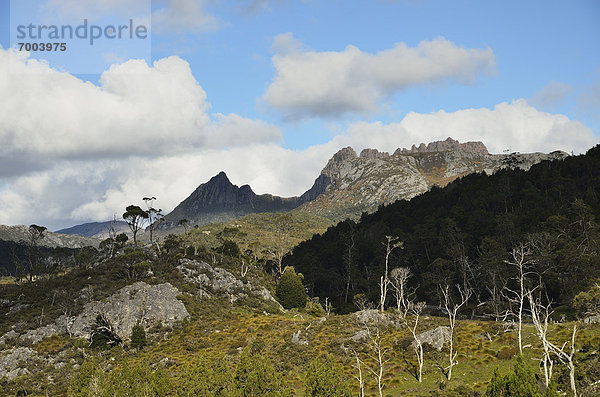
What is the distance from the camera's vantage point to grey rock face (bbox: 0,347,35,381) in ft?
140

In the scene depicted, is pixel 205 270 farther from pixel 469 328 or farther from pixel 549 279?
pixel 549 279

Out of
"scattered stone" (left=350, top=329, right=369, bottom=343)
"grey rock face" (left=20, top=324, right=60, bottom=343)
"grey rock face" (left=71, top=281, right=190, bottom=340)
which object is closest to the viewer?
"scattered stone" (left=350, top=329, right=369, bottom=343)

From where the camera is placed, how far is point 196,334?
56.7 m

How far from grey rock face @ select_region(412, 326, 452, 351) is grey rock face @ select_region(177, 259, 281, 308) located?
41.6 metres

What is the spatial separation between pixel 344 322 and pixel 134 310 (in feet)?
114

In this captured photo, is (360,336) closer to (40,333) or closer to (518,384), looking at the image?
(518,384)

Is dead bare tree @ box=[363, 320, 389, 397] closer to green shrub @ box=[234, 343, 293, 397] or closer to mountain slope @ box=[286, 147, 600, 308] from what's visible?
green shrub @ box=[234, 343, 293, 397]

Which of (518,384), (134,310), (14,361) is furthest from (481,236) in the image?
(14,361)

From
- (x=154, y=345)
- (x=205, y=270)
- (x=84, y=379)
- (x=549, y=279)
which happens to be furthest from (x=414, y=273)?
(x=84, y=379)

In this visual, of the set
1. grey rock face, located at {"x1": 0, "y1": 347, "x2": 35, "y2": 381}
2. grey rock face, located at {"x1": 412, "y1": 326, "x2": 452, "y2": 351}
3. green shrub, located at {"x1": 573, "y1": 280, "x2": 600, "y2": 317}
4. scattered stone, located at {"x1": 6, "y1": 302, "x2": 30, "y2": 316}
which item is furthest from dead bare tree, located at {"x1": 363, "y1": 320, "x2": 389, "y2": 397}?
scattered stone, located at {"x1": 6, "y1": 302, "x2": 30, "y2": 316}

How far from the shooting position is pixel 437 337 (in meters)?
45.0

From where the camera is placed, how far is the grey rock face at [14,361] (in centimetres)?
4262

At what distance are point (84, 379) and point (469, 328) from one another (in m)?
45.9

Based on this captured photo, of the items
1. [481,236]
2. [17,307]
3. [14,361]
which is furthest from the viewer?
[481,236]
